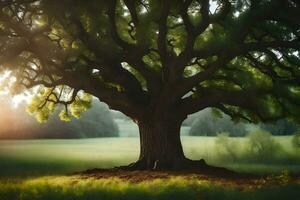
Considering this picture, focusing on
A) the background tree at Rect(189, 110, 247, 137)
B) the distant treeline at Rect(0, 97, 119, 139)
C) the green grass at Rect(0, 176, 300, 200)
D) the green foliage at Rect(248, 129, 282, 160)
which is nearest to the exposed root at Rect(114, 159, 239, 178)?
the green grass at Rect(0, 176, 300, 200)

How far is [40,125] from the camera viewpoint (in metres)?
60.1

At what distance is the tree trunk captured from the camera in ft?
78.9

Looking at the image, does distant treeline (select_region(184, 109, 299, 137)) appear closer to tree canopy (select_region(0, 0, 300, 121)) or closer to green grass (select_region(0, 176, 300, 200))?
tree canopy (select_region(0, 0, 300, 121))

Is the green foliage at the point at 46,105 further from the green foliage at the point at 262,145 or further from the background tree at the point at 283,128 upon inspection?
the background tree at the point at 283,128

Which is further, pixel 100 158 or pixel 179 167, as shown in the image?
pixel 100 158

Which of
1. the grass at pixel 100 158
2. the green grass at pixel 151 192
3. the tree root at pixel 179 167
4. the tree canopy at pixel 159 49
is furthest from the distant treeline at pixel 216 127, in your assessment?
the green grass at pixel 151 192

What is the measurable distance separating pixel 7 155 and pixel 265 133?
1945cm

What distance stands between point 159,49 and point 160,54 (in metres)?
0.32

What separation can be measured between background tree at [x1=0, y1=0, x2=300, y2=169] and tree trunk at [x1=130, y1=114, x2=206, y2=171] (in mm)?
47

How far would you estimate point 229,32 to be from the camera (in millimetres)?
20281

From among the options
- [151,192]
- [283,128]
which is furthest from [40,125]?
[151,192]

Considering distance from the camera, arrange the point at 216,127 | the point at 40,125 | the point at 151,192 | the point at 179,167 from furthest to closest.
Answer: the point at 40,125 < the point at 216,127 < the point at 179,167 < the point at 151,192

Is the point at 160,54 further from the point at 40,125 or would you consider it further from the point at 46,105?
the point at 40,125

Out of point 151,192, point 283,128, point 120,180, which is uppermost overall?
point 283,128
